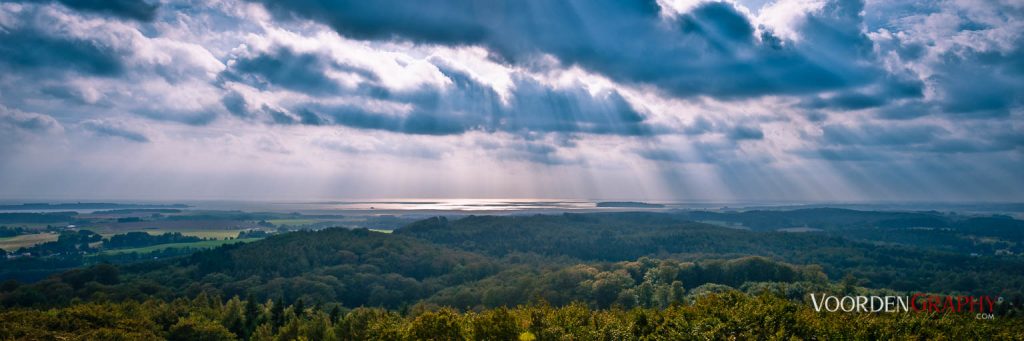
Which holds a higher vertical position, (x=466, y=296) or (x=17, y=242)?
(x=17, y=242)

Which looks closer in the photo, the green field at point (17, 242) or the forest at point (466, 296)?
the forest at point (466, 296)

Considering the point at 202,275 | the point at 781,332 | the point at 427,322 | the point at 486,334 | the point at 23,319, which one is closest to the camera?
the point at 781,332

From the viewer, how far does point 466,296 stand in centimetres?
12962

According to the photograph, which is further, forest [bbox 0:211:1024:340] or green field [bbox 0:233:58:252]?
green field [bbox 0:233:58:252]

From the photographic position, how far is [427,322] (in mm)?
35344

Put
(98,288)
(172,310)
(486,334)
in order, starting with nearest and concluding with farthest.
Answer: (486,334) → (172,310) → (98,288)

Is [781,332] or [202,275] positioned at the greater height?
[781,332]

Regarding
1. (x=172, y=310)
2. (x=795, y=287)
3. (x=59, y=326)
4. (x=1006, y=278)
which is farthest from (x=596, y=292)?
(x=1006, y=278)

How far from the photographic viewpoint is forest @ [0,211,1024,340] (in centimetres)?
3478

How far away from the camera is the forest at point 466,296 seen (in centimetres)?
3478

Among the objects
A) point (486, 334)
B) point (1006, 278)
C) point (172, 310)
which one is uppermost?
point (486, 334)

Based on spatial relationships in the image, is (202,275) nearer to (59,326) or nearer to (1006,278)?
(59,326)

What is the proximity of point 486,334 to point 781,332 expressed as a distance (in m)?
18.1

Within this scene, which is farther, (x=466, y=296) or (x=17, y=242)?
(x=17, y=242)
